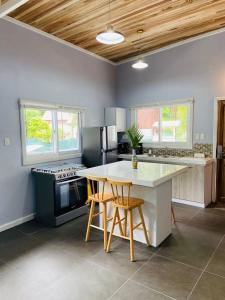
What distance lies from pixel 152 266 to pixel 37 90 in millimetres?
3201

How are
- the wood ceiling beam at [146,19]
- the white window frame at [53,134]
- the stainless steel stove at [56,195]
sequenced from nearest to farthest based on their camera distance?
the wood ceiling beam at [146,19], the stainless steel stove at [56,195], the white window frame at [53,134]

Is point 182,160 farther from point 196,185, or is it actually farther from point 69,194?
point 69,194

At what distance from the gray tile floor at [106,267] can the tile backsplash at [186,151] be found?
165 centimetres

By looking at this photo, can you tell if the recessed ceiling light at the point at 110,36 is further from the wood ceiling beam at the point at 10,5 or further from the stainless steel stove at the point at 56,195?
the stainless steel stove at the point at 56,195

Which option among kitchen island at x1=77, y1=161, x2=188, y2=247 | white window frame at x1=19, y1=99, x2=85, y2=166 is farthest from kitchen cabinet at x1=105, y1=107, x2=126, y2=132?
kitchen island at x1=77, y1=161, x2=188, y2=247

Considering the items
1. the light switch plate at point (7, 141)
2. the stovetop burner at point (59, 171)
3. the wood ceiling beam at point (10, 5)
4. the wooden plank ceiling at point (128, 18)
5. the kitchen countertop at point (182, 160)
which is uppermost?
the wooden plank ceiling at point (128, 18)

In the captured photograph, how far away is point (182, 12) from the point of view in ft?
11.3

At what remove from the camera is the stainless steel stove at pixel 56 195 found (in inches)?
136

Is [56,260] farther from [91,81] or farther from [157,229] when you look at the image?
[91,81]

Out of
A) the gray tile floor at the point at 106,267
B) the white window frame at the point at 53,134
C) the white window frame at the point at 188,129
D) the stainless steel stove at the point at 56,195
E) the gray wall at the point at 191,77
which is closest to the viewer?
the gray tile floor at the point at 106,267

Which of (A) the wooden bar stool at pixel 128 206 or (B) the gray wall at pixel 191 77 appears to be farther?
(B) the gray wall at pixel 191 77

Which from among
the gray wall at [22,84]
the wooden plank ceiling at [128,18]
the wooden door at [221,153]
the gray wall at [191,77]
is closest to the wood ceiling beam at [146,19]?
the wooden plank ceiling at [128,18]

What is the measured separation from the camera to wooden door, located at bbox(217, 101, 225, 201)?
4379 millimetres

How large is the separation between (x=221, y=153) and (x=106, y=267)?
3.28m
